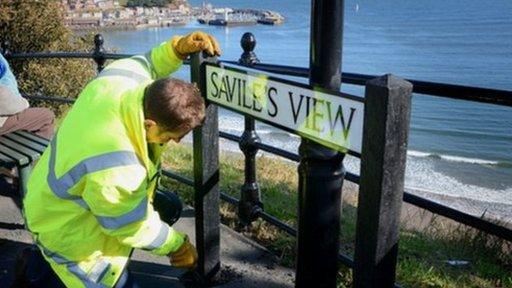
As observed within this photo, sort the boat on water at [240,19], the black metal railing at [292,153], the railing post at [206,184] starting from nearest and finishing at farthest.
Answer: the black metal railing at [292,153]
the railing post at [206,184]
the boat on water at [240,19]

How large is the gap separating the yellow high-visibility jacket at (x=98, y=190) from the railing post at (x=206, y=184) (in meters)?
0.50

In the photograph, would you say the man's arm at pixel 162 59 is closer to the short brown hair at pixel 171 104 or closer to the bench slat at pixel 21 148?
the short brown hair at pixel 171 104

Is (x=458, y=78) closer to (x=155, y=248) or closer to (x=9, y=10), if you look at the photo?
(x=9, y=10)

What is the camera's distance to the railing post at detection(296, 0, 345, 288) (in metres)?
1.85

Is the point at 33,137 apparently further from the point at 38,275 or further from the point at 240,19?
the point at 240,19

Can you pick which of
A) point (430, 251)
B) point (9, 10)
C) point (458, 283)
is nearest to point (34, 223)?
point (458, 283)

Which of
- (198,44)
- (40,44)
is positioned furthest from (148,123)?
(40,44)

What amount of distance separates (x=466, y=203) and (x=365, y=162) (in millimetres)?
17972

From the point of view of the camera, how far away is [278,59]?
148 ft

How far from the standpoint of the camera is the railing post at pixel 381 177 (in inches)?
60.6

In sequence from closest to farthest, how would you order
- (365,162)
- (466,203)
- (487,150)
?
1. (365,162)
2. (466,203)
3. (487,150)

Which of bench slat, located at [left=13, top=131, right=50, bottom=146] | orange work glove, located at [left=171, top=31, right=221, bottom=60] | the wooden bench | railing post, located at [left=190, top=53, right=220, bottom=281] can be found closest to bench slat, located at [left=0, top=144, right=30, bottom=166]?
the wooden bench

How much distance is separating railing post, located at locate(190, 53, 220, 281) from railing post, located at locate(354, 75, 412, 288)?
129cm

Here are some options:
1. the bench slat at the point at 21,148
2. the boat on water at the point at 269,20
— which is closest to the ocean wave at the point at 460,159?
the bench slat at the point at 21,148
